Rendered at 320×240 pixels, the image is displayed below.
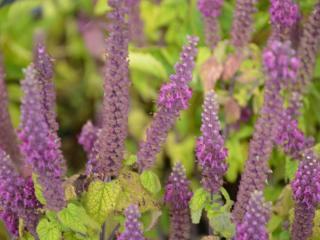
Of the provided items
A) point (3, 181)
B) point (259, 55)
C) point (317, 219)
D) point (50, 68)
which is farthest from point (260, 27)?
point (3, 181)

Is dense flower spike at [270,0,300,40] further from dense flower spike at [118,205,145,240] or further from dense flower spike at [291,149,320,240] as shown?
dense flower spike at [118,205,145,240]

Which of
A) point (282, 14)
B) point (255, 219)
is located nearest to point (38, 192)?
point (255, 219)

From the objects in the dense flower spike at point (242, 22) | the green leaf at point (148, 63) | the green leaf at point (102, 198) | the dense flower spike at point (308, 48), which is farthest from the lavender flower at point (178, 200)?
the green leaf at point (148, 63)

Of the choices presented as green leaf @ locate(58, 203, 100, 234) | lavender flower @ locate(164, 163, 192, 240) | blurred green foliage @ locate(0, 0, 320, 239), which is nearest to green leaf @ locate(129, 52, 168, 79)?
blurred green foliage @ locate(0, 0, 320, 239)

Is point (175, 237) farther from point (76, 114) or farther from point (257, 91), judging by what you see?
point (76, 114)

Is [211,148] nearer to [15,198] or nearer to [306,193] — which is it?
[306,193]

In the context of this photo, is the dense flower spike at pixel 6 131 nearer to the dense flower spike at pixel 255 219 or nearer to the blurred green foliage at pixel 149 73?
the blurred green foliage at pixel 149 73
